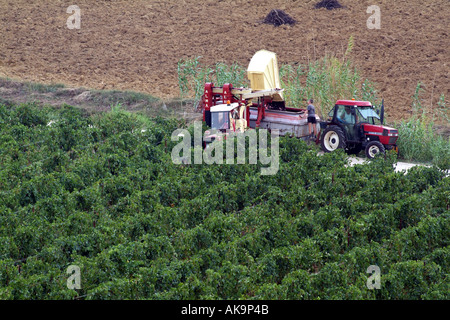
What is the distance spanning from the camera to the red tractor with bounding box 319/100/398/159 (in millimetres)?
13797

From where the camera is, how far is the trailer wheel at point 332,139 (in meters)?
14.0

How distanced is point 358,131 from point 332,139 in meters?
0.65

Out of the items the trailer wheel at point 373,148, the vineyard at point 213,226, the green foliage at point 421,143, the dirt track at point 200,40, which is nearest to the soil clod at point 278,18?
the dirt track at point 200,40

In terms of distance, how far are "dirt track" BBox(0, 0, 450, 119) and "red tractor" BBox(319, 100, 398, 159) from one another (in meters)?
3.41

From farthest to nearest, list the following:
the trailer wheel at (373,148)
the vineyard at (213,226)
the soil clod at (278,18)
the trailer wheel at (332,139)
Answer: the soil clod at (278,18)
the trailer wheel at (332,139)
the trailer wheel at (373,148)
the vineyard at (213,226)

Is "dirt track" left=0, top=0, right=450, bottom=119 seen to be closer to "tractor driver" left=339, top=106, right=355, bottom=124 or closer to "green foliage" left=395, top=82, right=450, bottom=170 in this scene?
"green foliage" left=395, top=82, right=450, bottom=170

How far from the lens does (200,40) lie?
2330 centimetres

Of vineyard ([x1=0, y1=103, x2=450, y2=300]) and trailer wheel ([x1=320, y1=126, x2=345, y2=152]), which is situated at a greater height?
trailer wheel ([x1=320, y1=126, x2=345, y2=152])

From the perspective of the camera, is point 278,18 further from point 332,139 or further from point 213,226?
point 213,226

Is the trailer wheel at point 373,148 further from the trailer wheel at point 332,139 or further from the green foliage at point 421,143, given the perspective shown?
the green foliage at point 421,143

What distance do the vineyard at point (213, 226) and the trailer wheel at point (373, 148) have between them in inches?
50.0

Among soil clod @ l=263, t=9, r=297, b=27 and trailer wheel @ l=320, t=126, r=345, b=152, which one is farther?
soil clod @ l=263, t=9, r=297, b=27

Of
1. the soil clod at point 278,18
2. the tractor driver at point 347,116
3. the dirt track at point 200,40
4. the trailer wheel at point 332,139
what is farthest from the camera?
the soil clod at point 278,18

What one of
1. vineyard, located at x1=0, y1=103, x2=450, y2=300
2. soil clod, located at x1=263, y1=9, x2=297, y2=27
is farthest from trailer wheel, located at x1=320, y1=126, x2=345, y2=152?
soil clod, located at x1=263, y1=9, x2=297, y2=27
